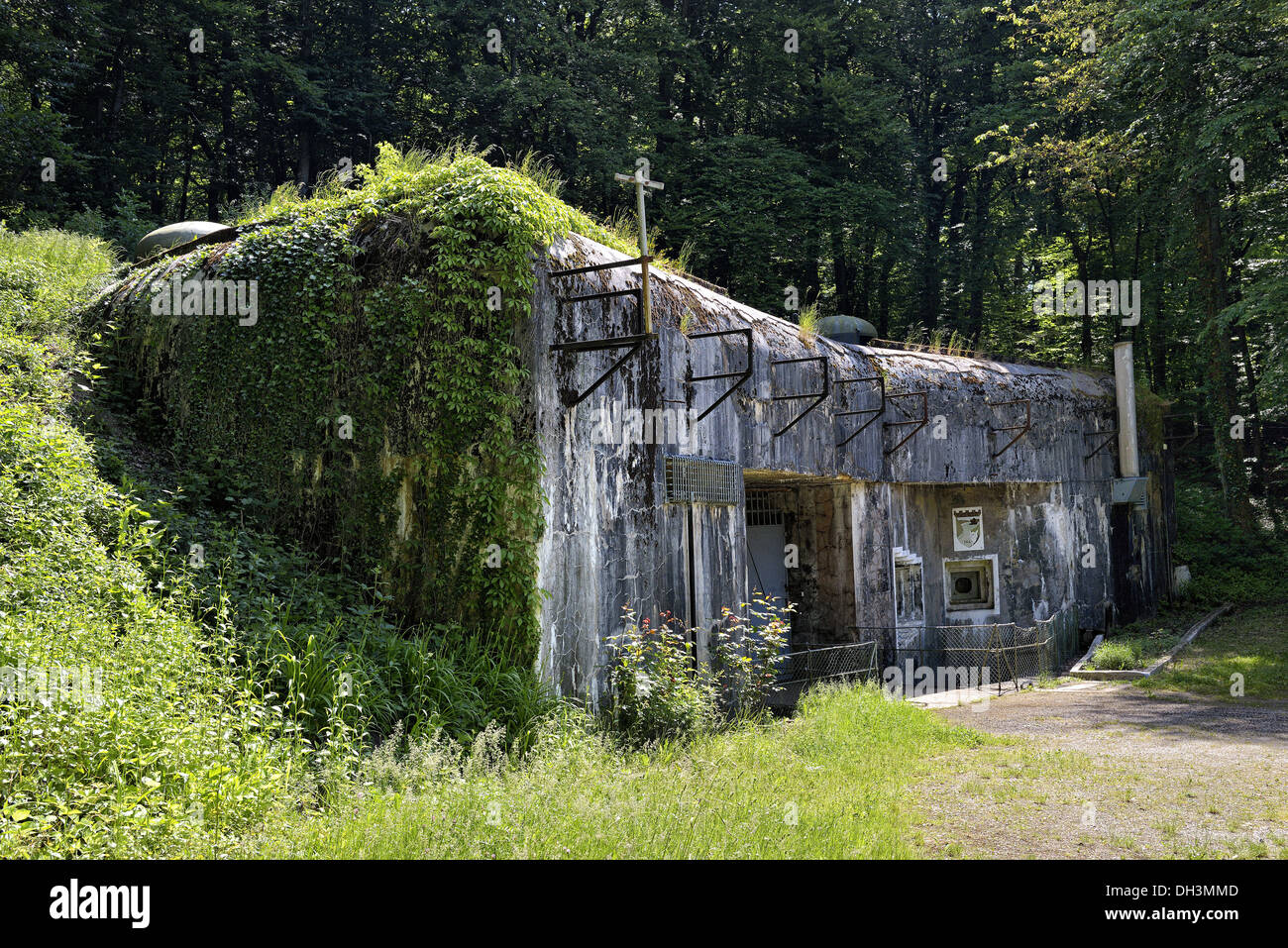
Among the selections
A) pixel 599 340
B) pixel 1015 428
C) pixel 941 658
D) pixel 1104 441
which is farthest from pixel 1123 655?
pixel 599 340

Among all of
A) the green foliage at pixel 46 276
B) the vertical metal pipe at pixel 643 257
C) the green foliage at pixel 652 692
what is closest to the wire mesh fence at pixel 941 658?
the green foliage at pixel 652 692

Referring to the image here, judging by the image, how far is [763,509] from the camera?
52.1 ft

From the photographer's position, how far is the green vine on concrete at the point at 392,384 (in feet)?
28.8

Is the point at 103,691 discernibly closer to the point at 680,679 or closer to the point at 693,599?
the point at 680,679

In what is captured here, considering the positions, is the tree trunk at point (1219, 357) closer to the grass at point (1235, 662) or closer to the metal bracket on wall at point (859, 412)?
the grass at point (1235, 662)

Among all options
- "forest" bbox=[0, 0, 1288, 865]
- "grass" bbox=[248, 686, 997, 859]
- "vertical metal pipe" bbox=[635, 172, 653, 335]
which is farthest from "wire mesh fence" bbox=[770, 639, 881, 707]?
"vertical metal pipe" bbox=[635, 172, 653, 335]

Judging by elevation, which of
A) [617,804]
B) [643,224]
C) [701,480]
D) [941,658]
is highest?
[643,224]

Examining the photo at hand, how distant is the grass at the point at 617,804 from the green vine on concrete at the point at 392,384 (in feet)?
5.72

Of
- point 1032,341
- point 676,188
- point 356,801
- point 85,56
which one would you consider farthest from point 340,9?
point 356,801

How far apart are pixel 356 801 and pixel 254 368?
17.9 feet

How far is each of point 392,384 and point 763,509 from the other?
8007mm

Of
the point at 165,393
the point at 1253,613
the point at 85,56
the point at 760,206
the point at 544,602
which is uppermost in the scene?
the point at 85,56

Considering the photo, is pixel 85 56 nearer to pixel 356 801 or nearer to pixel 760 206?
pixel 760 206

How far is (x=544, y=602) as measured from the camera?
28.6ft
